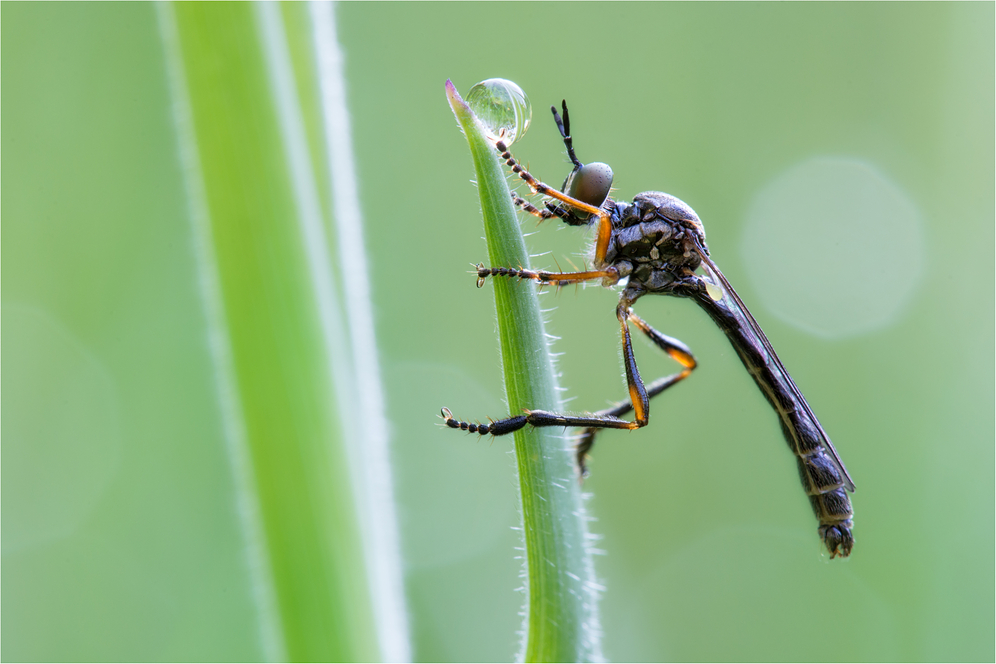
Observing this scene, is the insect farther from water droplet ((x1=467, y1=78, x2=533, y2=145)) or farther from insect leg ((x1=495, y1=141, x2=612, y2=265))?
water droplet ((x1=467, y1=78, x2=533, y2=145))

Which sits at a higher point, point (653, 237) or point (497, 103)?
point (497, 103)

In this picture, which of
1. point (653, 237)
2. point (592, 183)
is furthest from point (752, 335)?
point (592, 183)

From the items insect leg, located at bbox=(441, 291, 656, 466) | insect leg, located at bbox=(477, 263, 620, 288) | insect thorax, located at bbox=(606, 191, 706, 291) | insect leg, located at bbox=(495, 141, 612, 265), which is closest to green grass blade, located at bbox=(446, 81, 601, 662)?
insect leg, located at bbox=(477, 263, 620, 288)

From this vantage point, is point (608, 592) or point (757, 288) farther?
point (757, 288)

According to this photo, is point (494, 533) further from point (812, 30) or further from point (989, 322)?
point (812, 30)

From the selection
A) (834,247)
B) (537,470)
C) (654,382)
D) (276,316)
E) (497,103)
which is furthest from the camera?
(834,247)

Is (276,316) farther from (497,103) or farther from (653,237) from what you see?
(653,237)

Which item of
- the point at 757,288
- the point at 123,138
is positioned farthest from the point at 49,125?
the point at 757,288
